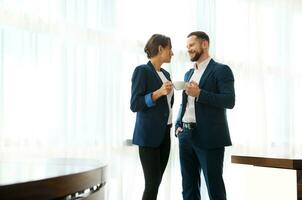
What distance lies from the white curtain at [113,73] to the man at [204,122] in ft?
1.38

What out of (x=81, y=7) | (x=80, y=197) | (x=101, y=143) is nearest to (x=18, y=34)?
(x=81, y=7)

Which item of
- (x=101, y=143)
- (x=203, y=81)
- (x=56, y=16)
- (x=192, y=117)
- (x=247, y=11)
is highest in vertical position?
(x=247, y=11)

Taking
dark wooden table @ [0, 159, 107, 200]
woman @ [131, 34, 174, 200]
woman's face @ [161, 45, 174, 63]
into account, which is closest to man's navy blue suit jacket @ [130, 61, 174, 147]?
woman @ [131, 34, 174, 200]

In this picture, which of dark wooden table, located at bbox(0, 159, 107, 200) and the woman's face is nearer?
dark wooden table, located at bbox(0, 159, 107, 200)

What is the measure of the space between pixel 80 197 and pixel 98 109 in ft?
6.05

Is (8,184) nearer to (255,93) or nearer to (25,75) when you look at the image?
(25,75)

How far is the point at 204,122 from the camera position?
2285 mm

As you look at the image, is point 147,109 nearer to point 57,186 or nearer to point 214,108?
point 214,108

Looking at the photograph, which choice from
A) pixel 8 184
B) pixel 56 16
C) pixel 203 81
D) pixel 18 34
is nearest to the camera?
pixel 8 184

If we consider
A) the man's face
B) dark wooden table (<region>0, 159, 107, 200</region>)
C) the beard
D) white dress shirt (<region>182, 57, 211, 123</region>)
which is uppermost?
the man's face

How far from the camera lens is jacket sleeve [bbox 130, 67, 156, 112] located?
2189mm

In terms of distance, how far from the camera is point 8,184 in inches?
19.1

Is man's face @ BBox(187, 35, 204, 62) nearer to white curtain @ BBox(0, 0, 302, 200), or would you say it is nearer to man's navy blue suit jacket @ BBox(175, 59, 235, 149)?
Answer: man's navy blue suit jacket @ BBox(175, 59, 235, 149)

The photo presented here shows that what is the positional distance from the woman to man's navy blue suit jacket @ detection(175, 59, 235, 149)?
0.61 feet
